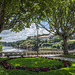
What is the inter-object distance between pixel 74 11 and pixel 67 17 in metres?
1.85

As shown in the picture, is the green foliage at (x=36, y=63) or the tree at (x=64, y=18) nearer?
the green foliage at (x=36, y=63)

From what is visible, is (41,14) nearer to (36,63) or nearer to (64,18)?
(36,63)

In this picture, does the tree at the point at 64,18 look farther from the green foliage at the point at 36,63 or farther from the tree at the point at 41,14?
the green foliage at the point at 36,63

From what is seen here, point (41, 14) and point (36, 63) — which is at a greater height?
point (41, 14)

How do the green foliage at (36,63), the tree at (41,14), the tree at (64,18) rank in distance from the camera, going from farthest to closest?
the tree at (64,18), the tree at (41,14), the green foliage at (36,63)

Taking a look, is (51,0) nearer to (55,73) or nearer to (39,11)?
(39,11)

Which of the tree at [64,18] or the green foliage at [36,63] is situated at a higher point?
the tree at [64,18]

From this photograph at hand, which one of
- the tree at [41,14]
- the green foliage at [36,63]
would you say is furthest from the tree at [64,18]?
the green foliage at [36,63]

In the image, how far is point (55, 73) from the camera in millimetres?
7934

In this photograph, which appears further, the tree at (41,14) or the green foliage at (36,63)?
the tree at (41,14)

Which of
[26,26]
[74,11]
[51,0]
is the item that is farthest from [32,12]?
[74,11]

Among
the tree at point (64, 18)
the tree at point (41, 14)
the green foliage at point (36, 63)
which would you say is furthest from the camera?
the tree at point (64, 18)

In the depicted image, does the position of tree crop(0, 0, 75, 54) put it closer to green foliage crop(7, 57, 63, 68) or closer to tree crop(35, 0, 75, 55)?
tree crop(35, 0, 75, 55)

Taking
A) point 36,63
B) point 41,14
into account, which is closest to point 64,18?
point 41,14
